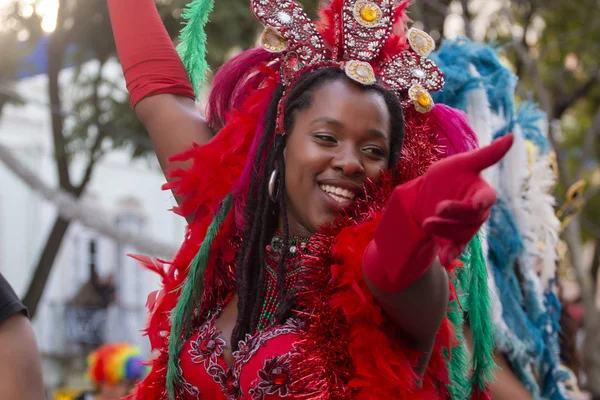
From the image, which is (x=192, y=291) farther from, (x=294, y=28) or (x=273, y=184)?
(x=294, y=28)

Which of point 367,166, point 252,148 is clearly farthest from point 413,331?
point 252,148

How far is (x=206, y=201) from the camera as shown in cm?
243

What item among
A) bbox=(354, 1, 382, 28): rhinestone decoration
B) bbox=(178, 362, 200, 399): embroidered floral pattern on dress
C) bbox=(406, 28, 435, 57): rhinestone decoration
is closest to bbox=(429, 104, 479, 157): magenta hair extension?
bbox=(406, 28, 435, 57): rhinestone decoration

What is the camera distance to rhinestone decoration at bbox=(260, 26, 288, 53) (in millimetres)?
2359

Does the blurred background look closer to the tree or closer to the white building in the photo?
the tree

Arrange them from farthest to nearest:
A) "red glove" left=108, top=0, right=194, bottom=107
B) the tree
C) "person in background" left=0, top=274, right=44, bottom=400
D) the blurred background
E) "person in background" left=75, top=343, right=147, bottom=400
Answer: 1. the tree
2. the blurred background
3. "person in background" left=75, top=343, right=147, bottom=400
4. "red glove" left=108, top=0, right=194, bottom=107
5. "person in background" left=0, top=274, right=44, bottom=400

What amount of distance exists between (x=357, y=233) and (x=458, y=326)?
0.40 metres

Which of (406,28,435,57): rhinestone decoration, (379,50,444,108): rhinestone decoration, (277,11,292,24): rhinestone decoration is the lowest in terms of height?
(379,50,444,108): rhinestone decoration

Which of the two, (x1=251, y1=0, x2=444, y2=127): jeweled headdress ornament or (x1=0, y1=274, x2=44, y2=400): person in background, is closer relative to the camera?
(x1=251, y1=0, x2=444, y2=127): jeweled headdress ornament

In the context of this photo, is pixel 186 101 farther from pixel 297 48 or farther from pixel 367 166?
pixel 367 166

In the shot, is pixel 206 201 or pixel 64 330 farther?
pixel 64 330

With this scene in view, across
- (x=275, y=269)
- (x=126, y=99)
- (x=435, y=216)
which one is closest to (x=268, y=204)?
(x=275, y=269)

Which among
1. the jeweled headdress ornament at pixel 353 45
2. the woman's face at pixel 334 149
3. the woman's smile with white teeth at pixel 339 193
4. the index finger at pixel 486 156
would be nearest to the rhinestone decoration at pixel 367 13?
the jeweled headdress ornament at pixel 353 45

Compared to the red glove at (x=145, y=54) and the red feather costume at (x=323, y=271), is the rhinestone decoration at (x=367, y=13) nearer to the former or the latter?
the red feather costume at (x=323, y=271)
